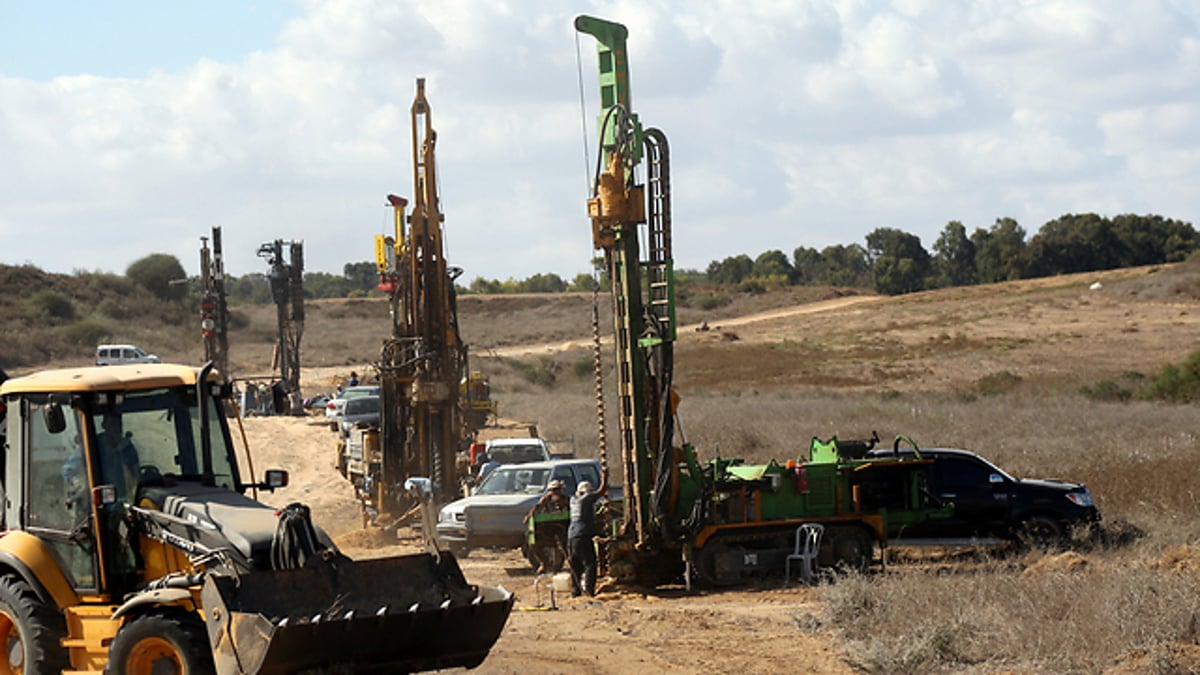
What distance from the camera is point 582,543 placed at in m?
18.1

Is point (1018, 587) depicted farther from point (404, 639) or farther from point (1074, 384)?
point (1074, 384)

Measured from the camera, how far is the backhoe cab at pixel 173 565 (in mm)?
9773

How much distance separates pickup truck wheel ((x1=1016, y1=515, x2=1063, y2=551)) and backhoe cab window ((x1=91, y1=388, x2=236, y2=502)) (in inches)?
482

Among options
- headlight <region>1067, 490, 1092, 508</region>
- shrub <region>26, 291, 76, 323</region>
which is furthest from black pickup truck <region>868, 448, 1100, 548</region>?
shrub <region>26, 291, 76, 323</region>

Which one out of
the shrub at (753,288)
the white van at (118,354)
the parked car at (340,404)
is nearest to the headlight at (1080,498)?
the parked car at (340,404)

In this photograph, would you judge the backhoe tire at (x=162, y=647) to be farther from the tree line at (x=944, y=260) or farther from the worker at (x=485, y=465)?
the tree line at (x=944, y=260)

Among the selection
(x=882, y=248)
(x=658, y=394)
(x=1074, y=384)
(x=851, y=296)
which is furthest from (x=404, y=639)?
(x=882, y=248)

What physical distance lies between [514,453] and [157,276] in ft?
293

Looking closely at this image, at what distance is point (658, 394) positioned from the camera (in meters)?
18.3

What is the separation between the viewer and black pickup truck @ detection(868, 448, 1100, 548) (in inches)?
794

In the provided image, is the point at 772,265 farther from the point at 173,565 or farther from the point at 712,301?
the point at 173,565

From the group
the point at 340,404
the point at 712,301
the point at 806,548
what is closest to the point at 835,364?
the point at 340,404

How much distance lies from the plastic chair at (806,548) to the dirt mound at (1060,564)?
259cm

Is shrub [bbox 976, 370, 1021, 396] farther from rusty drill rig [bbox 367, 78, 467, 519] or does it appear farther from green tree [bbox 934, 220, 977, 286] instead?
green tree [bbox 934, 220, 977, 286]
